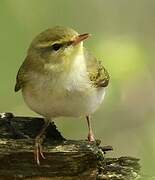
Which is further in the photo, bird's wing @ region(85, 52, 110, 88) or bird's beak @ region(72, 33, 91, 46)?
bird's wing @ region(85, 52, 110, 88)

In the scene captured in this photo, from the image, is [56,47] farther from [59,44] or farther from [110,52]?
[110,52]

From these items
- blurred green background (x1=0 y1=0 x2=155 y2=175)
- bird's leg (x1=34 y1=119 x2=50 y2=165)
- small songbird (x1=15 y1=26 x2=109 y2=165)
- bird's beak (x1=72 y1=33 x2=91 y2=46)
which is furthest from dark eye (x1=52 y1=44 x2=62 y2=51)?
bird's leg (x1=34 y1=119 x2=50 y2=165)

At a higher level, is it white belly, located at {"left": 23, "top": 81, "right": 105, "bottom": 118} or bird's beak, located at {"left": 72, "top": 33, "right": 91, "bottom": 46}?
bird's beak, located at {"left": 72, "top": 33, "right": 91, "bottom": 46}

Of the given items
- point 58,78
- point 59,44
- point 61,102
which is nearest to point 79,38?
point 59,44

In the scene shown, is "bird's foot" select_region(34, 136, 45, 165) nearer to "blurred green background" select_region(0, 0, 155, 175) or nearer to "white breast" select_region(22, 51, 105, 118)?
"white breast" select_region(22, 51, 105, 118)

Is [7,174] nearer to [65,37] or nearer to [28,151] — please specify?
[28,151]

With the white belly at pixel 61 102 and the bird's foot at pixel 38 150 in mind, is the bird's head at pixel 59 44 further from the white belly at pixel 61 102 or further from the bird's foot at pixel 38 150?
the bird's foot at pixel 38 150

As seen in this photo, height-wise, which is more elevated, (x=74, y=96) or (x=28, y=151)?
(x=74, y=96)

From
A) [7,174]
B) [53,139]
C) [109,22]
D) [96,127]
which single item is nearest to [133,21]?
[109,22]
